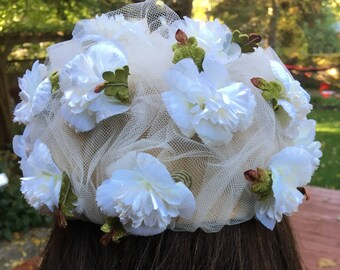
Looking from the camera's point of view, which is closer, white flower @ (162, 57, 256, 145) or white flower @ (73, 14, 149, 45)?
white flower @ (162, 57, 256, 145)

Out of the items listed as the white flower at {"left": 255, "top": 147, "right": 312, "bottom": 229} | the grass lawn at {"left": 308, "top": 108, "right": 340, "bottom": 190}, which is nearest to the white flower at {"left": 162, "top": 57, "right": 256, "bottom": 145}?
the white flower at {"left": 255, "top": 147, "right": 312, "bottom": 229}

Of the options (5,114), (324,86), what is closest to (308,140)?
(5,114)

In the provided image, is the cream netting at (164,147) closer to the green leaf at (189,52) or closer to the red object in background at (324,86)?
the green leaf at (189,52)

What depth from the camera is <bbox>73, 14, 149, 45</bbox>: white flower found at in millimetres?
913

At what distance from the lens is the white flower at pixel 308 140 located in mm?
943

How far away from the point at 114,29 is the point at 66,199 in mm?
291

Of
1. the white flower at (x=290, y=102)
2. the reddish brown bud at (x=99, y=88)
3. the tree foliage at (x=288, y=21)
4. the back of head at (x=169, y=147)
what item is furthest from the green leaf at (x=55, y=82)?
the tree foliage at (x=288, y=21)

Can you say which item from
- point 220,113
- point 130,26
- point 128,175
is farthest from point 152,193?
point 130,26

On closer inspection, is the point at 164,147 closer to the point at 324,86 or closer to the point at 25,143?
the point at 25,143

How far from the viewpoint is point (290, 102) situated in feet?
2.96

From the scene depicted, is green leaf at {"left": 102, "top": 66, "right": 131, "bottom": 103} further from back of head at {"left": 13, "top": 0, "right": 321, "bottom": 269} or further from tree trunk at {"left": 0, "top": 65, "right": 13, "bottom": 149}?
tree trunk at {"left": 0, "top": 65, "right": 13, "bottom": 149}

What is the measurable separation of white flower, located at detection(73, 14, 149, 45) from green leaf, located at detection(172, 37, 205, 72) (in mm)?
95

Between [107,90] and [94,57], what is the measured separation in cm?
6

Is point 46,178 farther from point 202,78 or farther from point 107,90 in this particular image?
point 202,78
